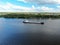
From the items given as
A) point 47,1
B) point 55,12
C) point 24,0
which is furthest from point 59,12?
point 24,0

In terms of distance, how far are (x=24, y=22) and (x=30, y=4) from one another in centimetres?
160

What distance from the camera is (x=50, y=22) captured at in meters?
8.78

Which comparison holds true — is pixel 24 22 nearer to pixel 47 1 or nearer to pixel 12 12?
pixel 12 12

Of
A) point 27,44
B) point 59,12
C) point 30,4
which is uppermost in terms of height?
point 30,4

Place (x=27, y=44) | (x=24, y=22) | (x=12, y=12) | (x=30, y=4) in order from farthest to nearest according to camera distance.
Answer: (x=24, y=22)
(x=30, y=4)
(x=12, y=12)
(x=27, y=44)

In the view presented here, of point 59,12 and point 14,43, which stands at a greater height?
point 59,12

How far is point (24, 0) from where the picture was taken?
718 centimetres

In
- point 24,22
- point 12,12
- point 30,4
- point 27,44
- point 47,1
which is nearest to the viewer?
point 27,44

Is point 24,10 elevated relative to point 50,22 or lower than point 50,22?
elevated

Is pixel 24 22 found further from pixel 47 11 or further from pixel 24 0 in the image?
pixel 47 11

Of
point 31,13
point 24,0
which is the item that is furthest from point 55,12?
point 24,0

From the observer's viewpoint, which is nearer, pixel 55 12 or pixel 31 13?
pixel 55 12

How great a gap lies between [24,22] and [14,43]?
3954mm

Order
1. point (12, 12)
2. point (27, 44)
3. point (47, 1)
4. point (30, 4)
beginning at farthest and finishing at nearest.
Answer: point (30, 4) < point (12, 12) < point (47, 1) < point (27, 44)
